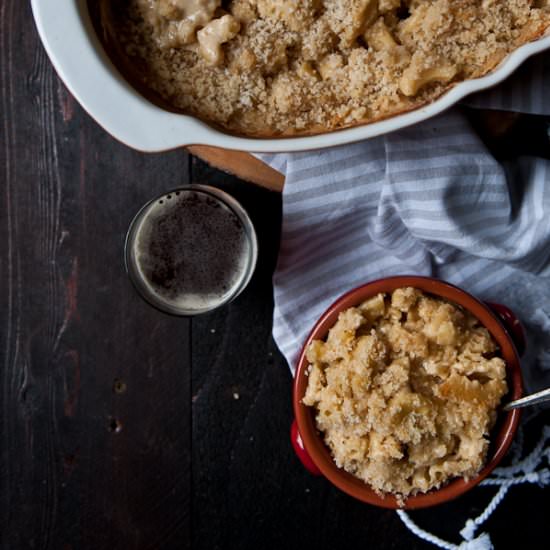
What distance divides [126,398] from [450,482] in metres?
0.54

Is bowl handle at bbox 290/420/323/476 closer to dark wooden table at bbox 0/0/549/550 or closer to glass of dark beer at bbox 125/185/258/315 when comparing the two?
dark wooden table at bbox 0/0/549/550

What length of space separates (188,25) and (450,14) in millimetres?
314

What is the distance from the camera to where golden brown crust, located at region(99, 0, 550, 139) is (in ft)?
3.07

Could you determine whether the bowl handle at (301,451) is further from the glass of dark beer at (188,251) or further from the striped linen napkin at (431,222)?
the glass of dark beer at (188,251)

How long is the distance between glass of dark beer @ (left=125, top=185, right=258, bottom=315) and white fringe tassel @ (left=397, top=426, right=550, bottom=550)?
1.59 feet

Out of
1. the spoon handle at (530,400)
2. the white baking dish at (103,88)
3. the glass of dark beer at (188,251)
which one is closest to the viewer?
the white baking dish at (103,88)

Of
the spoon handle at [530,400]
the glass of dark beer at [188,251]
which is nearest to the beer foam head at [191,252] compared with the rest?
the glass of dark beer at [188,251]

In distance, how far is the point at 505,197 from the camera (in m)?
1.15

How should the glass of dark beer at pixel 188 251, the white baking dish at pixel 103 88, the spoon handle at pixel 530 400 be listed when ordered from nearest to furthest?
the white baking dish at pixel 103 88, the spoon handle at pixel 530 400, the glass of dark beer at pixel 188 251

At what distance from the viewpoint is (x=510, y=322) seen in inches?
45.2

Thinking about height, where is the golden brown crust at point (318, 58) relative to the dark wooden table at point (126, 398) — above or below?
above

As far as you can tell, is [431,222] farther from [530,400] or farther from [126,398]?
[126,398]

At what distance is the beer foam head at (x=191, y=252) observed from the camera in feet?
4.10

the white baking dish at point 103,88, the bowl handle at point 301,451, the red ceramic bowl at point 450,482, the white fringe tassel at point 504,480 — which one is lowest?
the white fringe tassel at point 504,480
